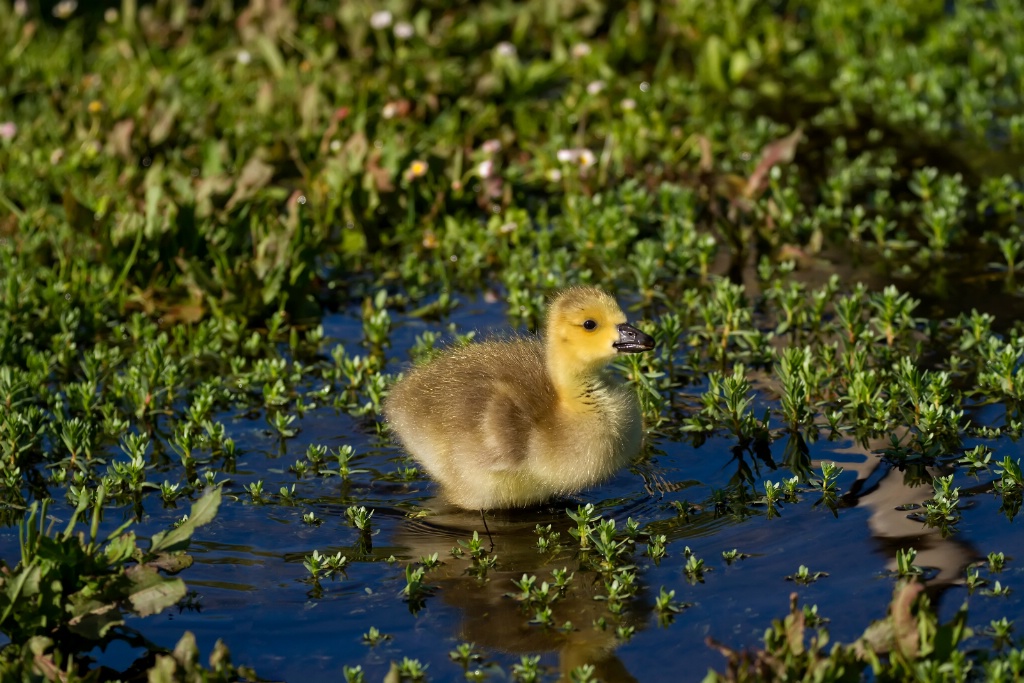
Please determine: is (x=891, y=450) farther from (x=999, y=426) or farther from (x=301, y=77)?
(x=301, y=77)

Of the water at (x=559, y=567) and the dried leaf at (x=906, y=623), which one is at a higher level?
the dried leaf at (x=906, y=623)

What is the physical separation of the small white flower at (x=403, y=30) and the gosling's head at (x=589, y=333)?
618cm

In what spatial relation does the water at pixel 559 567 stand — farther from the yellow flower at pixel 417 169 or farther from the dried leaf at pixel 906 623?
the yellow flower at pixel 417 169

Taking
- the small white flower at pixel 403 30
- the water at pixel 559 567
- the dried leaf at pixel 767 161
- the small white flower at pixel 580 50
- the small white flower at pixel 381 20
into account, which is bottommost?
the water at pixel 559 567

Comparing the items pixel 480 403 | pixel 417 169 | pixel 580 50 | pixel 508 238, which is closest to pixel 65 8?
pixel 580 50

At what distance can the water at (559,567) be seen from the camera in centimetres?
484

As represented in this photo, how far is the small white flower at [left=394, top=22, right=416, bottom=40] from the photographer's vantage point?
37.2ft

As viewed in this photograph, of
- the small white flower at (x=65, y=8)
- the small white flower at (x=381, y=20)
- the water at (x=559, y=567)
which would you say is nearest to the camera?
the water at (x=559, y=567)

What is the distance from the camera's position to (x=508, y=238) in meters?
8.86

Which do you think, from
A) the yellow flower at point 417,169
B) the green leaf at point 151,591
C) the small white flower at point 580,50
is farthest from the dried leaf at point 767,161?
the green leaf at point 151,591

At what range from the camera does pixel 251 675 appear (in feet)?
15.4

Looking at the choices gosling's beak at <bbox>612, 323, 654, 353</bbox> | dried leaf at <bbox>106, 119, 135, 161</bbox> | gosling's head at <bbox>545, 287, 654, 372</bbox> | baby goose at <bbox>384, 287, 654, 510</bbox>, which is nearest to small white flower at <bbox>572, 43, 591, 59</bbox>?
dried leaf at <bbox>106, 119, 135, 161</bbox>

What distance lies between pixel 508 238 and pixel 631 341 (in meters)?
3.40

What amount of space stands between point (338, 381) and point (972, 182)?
182 inches
